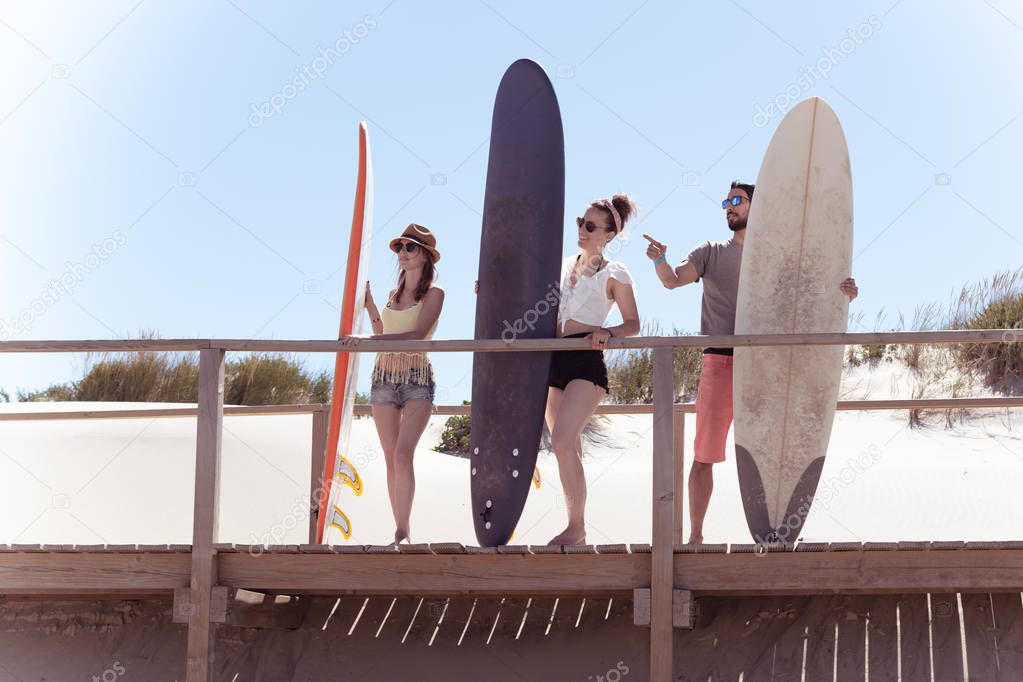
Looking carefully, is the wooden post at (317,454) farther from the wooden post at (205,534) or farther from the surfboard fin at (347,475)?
the wooden post at (205,534)

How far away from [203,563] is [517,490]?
58.8 inches

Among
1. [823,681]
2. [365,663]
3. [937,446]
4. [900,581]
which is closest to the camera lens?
[900,581]

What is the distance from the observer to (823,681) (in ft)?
19.3

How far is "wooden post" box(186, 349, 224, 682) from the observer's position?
5.69 meters

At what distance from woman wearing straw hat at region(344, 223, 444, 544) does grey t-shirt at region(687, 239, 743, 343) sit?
1.26 metres

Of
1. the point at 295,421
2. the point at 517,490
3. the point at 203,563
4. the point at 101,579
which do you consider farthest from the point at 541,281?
the point at 295,421

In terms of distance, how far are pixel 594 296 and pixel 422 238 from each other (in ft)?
3.01

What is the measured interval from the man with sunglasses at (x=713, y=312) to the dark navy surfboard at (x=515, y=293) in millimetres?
668

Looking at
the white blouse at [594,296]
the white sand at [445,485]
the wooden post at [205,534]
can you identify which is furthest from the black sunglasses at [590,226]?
the white sand at [445,485]

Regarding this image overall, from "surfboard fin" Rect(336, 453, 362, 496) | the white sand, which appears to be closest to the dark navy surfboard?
"surfboard fin" Rect(336, 453, 362, 496)

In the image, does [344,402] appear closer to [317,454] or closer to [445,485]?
[317,454]

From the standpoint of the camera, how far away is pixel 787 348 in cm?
606

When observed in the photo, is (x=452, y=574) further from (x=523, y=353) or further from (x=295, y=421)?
(x=295, y=421)

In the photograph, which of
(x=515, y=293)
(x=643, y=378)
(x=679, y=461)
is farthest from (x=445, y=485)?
(x=515, y=293)
